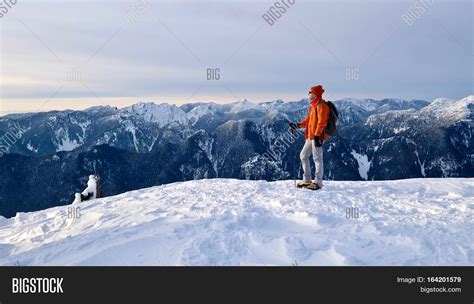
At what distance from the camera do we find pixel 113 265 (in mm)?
7859

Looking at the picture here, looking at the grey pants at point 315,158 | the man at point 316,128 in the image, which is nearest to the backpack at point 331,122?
the man at point 316,128

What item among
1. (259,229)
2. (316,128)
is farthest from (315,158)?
(259,229)

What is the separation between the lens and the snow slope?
7891 millimetres

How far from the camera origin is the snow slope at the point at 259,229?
7891 millimetres

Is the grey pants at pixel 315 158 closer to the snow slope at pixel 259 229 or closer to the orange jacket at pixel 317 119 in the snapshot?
the orange jacket at pixel 317 119

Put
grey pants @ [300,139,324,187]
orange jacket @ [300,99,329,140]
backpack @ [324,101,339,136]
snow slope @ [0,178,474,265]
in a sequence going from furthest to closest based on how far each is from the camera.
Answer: grey pants @ [300,139,324,187], backpack @ [324,101,339,136], orange jacket @ [300,99,329,140], snow slope @ [0,178,474,265]

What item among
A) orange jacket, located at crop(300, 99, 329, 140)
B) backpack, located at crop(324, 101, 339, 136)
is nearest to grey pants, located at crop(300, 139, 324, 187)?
Result: orange jacket, located at crop(300, 99, 329, 140)

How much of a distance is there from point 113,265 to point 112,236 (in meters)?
1.54

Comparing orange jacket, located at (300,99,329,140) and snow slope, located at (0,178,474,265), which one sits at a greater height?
orange jacket, located at (300,99,329,140)

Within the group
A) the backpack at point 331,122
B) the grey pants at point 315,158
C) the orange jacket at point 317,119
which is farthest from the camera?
the grey pants at point 315,158

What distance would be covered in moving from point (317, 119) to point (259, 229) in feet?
14.9

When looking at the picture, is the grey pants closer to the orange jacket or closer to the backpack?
the orange jacket

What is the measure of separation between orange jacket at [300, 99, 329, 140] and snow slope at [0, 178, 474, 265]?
1.89 meters

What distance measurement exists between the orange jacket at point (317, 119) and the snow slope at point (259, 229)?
1887mm
